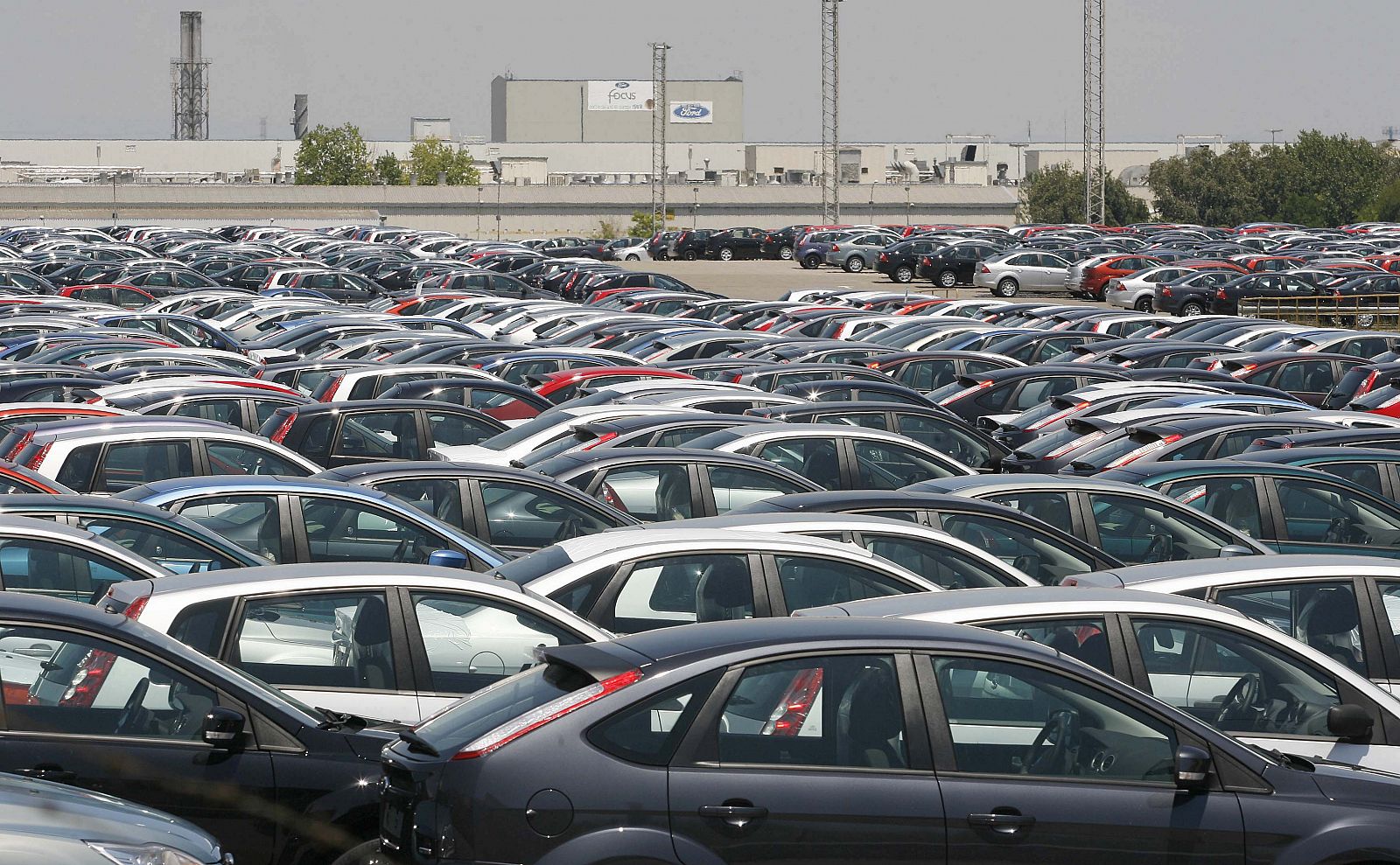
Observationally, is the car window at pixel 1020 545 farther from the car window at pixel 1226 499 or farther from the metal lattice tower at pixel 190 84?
the metal lattice tower at pixel 190 84

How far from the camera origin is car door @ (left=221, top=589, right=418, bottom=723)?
696cm

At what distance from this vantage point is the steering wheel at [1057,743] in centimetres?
569

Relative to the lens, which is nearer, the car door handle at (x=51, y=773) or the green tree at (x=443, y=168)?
the car door handle at (x=51, y=773)

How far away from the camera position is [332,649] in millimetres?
7121

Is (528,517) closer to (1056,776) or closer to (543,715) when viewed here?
(543,715)

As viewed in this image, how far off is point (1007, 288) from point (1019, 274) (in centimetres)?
54

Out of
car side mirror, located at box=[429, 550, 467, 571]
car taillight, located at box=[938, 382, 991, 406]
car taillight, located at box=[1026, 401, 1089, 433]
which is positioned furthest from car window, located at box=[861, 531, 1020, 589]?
car taillight, located at box=[938, 382, 991, 406]

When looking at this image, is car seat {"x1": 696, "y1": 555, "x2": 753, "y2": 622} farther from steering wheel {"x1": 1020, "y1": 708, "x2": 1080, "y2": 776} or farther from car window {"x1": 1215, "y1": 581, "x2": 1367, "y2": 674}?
steering wheel {"x1": 1020, "y1": 708, "x2": 1080, "y2": 776}

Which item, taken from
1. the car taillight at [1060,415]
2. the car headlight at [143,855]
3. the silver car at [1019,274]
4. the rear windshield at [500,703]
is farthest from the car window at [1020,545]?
the silver car at [1019,274]

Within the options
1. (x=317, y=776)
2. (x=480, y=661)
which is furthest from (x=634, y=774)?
(x=480, y=661)

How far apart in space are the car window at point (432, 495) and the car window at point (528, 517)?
0.18 metres

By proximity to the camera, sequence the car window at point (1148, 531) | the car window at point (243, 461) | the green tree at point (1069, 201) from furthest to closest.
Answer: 1. the green tree at point (1069, 201)
2. the car window at point (243, 461)
3. the car window at point (1148, 531)

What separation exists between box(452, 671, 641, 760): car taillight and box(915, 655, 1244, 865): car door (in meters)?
1.01

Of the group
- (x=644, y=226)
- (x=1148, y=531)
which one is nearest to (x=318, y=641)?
(x=1148, y=531)
